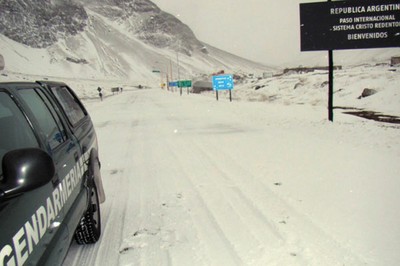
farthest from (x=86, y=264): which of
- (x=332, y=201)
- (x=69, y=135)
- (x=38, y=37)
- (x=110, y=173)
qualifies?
(x=38, y=37)

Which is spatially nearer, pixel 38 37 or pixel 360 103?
pixel 360 103

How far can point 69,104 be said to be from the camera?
450 cm

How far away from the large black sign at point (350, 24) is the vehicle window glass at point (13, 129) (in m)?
11.0

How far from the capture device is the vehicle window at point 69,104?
409 cm

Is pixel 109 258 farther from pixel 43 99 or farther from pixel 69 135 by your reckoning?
pixel 43 99

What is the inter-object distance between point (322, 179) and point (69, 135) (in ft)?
14.0

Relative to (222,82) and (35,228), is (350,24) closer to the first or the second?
(35,228)

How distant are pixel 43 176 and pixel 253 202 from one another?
3.61 m

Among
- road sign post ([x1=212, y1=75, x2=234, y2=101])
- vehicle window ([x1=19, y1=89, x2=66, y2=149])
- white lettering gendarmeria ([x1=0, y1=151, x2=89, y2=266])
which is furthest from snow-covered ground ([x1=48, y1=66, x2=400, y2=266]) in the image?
road sign post ([x1=212, y1=75, x2=234, y2=101])

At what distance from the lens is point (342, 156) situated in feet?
25.3

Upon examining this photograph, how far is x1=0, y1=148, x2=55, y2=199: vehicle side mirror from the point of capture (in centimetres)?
172

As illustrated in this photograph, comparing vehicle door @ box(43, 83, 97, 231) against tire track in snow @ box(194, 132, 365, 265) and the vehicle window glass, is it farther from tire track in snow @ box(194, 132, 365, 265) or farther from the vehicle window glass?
tire track in snow @ box(194, 132, 365, 265)

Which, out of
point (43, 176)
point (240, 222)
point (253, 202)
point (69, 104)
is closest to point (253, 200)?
point (253, 202)

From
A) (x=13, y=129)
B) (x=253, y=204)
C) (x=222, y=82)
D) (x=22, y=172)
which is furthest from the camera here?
(x=222, y=82)
